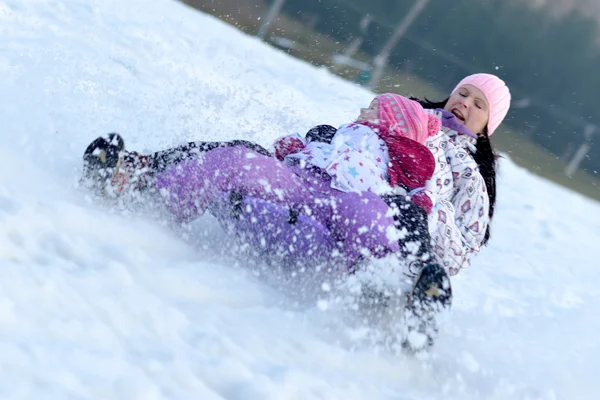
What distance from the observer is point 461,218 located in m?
2.49

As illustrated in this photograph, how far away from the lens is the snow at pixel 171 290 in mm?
1271

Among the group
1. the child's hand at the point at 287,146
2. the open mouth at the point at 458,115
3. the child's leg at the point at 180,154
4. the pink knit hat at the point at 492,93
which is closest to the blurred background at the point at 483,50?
the pink knit hat at the point at 492,93

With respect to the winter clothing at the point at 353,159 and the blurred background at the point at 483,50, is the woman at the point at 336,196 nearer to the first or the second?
the winter clothing at the point at 353,159

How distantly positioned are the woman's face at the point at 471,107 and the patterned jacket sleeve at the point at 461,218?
10.9 inches

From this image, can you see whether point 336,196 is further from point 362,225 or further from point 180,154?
point 180,154

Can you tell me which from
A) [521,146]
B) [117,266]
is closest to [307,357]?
[117,266]

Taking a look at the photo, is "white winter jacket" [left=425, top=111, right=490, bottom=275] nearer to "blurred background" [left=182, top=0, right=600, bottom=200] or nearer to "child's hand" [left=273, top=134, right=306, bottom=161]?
"child's hand" [left=273, top=134, right=306, bottom=161]

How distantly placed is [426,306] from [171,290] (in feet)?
2.15

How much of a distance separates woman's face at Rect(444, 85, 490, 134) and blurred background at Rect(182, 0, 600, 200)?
340cm

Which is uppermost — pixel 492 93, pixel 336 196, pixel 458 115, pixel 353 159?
pixel 492 93

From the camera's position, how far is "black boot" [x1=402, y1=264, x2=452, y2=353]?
1.82 meters

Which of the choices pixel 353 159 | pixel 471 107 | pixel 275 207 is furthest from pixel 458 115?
pixel 275 207

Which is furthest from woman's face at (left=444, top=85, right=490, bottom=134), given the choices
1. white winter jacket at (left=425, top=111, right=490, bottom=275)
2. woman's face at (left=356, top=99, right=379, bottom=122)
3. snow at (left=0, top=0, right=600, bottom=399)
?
snow at (left=0, top=0, right=600, bottom=399)

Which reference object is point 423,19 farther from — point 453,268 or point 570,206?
point 453,268
